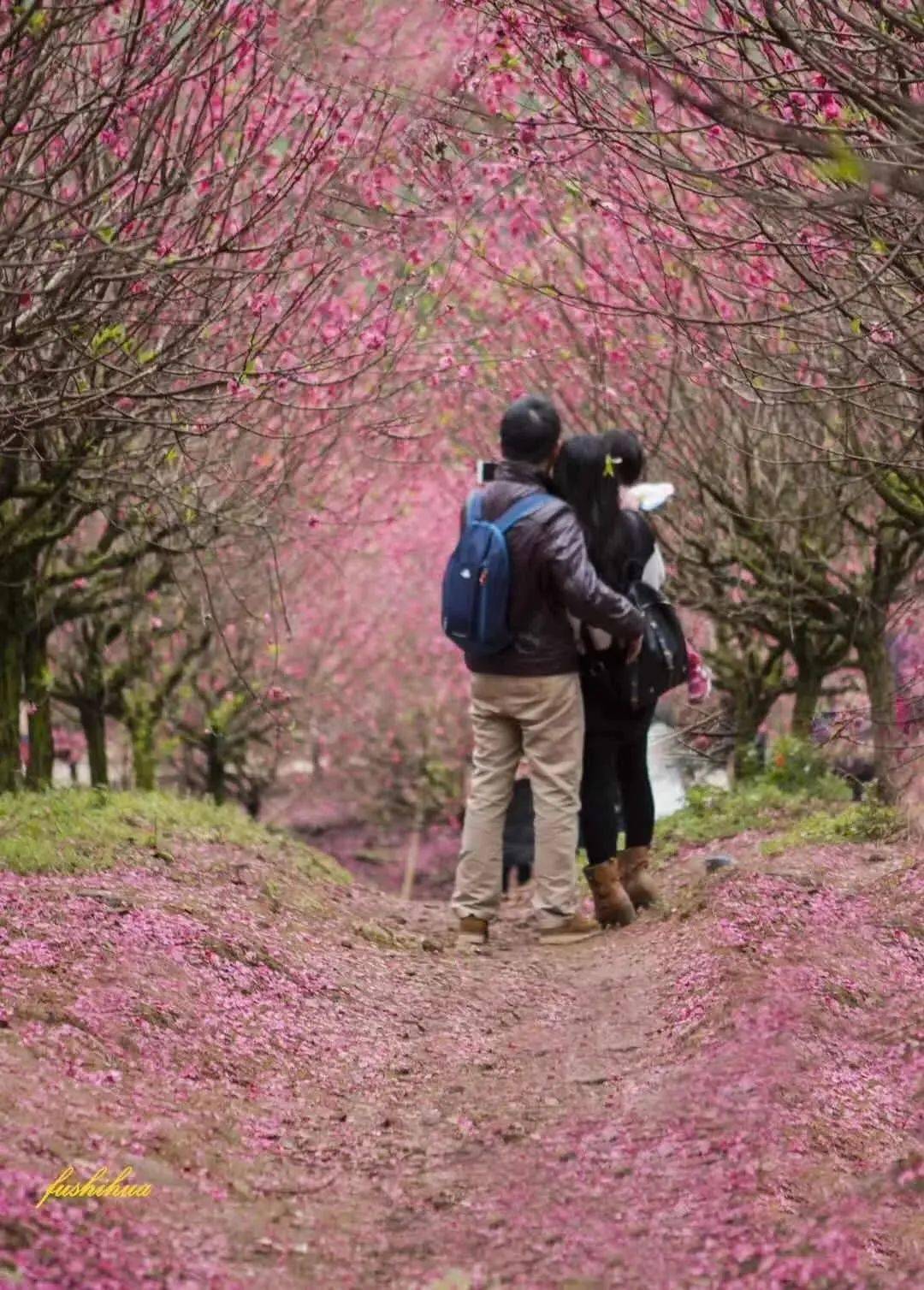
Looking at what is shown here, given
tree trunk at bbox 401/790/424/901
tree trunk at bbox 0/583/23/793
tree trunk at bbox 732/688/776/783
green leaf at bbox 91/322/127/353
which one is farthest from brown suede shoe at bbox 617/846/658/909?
tree trunk at bbox 401/790/424/901

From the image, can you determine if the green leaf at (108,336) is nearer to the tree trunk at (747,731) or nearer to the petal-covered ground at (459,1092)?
the petal-covered ground at (459,1092)

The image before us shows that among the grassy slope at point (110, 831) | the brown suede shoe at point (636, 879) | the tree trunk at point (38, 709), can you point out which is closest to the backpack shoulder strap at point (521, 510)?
the brown suede shoe at point (636, 879)

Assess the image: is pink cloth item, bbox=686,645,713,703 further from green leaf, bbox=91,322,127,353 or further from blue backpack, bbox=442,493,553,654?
green leaf, bbox=91,322,127,353

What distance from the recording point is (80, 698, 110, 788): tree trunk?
20.1 metres

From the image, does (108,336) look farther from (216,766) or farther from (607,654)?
(216,766)

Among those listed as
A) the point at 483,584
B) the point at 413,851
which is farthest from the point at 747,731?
the point at 413,851

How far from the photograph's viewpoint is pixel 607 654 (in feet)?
30.6

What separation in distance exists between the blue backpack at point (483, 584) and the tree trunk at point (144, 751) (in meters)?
11.4

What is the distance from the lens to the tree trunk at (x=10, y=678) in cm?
1289

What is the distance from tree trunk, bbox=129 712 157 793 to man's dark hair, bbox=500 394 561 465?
1152 cm

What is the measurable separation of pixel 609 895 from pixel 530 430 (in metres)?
2.50

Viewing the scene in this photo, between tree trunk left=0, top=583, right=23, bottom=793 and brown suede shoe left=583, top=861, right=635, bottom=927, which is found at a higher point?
tree trunk left=0, top=583, right=23, bottom=793

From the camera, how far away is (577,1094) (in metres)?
6.26

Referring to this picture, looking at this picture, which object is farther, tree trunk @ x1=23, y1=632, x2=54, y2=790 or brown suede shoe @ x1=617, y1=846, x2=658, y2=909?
tree trunk @ x1=23, y1=632, x2=54, y2=790
